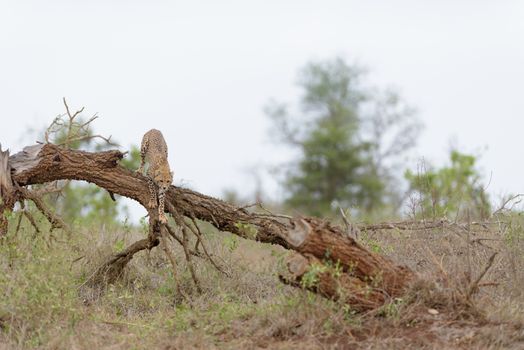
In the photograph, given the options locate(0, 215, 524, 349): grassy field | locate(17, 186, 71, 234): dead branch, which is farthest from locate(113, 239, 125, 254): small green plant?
locate(17, 186, 71, 234): dead branch

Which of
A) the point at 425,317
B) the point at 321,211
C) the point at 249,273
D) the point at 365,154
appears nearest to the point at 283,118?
the point at 365,154

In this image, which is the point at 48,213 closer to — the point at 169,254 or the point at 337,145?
the point at 169,254

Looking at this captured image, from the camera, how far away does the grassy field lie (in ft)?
18.8

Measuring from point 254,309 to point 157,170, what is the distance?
1690 mm

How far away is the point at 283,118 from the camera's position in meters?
33.6

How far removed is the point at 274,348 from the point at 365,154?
25361mm

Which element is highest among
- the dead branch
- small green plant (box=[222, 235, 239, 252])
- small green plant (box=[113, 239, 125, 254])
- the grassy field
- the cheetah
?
the cheetah

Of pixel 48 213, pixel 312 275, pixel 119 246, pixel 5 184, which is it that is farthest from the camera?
pixel 119 246

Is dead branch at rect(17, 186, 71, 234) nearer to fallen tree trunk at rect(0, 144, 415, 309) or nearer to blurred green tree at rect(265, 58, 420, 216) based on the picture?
fallen tree trunk at rect(0, 144, 415, 309)

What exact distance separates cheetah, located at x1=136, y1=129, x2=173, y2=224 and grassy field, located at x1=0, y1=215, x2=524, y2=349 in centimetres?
87

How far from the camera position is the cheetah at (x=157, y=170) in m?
7.25

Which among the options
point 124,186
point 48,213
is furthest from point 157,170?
point 48,213

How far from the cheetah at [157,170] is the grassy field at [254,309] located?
34.3 inches

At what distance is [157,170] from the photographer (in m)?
7.25
